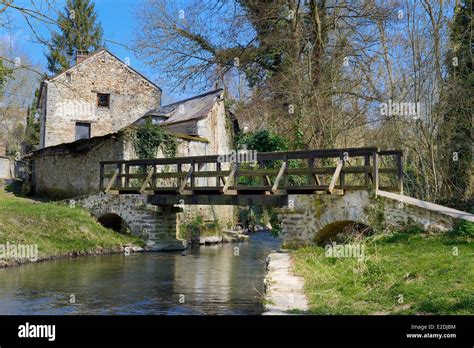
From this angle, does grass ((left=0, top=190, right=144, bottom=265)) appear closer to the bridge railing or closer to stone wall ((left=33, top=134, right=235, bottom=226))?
the bridge railing

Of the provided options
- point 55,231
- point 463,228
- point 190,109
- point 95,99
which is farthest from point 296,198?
point 95,99

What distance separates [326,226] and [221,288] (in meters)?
3.64

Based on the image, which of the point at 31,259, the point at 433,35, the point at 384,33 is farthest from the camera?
the point at 384,33

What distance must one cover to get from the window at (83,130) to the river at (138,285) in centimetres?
1510

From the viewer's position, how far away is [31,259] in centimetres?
1566

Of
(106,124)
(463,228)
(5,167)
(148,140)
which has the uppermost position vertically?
(106,124)

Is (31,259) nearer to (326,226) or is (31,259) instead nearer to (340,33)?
(326,226)

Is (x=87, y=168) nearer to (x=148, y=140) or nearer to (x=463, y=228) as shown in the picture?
(x=148, y=140)

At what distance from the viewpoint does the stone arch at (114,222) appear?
851 inches

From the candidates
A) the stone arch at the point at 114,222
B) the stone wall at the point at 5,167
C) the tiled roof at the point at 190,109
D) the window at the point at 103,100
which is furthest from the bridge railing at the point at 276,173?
the stone wall at the point at 5,167

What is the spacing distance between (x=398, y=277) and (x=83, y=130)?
26.3 meters

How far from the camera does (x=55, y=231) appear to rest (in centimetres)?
1819

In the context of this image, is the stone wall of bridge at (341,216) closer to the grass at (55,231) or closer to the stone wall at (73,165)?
the grass at (55,231)
